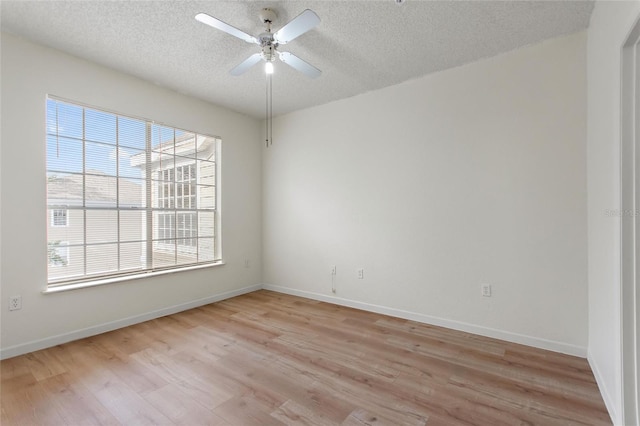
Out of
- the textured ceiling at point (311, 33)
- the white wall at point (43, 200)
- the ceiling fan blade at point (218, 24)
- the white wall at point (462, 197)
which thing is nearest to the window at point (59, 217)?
the white wall at point (43, 200)

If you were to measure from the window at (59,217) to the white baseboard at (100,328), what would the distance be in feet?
3.50

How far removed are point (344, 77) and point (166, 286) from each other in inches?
130

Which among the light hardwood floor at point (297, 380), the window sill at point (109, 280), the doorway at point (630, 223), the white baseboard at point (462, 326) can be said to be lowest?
the light hardwood floor at point (297, 380)

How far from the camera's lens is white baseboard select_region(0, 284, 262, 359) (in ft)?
8.48

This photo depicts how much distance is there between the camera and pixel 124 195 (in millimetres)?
3404

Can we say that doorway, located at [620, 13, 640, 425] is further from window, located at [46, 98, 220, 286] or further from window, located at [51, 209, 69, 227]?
window, located at [51, 209, 69, 227]

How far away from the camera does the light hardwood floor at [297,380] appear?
1.82 m

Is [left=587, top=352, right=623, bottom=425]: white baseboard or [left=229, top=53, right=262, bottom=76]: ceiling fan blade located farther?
[left=229, top=53, right=262, bottom=76]: ceiling fan blade

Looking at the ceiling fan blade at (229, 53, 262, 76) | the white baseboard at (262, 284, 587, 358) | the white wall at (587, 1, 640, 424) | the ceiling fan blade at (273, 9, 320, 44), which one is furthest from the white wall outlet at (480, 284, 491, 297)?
the ceiling fan blade at (229, 53, 262, 76)

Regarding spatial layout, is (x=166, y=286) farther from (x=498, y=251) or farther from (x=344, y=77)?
(x=498, y=251)

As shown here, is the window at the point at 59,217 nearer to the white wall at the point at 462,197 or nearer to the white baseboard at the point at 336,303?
the white baseboard at the point at 336,303

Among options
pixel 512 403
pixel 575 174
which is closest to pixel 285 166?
pixel 575 174

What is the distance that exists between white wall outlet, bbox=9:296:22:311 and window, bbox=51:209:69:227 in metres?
0.69

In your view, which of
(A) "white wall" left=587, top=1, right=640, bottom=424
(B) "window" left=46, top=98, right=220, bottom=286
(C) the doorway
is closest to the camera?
(C) the doorway
